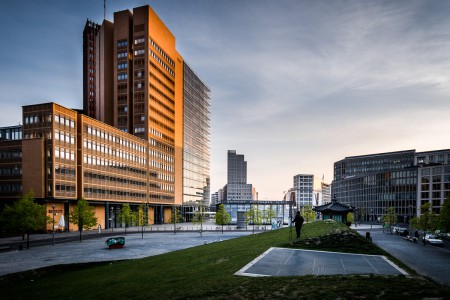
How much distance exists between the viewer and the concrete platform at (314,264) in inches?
662

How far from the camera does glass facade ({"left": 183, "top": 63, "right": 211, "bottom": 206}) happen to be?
518ft

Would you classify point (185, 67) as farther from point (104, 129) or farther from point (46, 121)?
point (46, 121)

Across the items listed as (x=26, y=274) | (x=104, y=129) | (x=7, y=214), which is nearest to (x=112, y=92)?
(x=104, y=129)

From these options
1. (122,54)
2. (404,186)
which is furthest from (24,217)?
(404,186)

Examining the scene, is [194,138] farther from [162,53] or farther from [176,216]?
[162,53]

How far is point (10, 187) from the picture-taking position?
263 ft

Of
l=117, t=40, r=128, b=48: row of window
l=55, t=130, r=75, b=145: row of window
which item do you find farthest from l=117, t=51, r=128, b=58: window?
l=55, t=130, r=75, b=145: row of window

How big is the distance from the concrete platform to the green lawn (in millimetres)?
1120

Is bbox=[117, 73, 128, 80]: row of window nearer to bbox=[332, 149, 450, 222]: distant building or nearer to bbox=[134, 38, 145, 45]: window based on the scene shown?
bbox=[134, 38, 145, 45]: window

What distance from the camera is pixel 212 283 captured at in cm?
1605

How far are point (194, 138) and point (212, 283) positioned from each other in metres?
156

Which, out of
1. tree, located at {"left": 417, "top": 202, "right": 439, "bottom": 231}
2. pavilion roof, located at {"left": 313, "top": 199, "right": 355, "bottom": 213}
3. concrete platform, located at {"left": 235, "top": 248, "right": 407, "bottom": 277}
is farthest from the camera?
tree, located at {"left": 417, "top": 202, "right": 439, "bottom": 231}

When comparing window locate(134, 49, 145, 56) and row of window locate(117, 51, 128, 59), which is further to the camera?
row of window locate(117, 51, 128, 59)

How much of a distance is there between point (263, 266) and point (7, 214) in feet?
182
